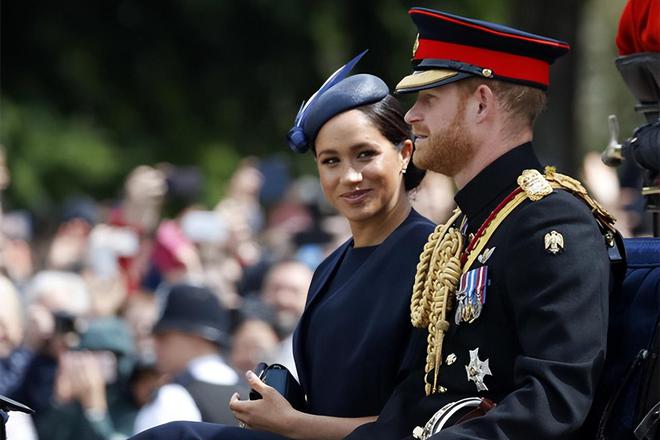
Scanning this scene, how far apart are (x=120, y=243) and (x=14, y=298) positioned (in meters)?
3.67

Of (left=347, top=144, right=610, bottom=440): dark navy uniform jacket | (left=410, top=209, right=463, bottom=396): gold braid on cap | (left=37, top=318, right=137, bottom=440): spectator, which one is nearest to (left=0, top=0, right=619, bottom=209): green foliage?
(left=37, top=318, right=137, bottom=440): spectator

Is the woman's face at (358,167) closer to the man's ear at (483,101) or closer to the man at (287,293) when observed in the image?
the man's ear at (483,101)

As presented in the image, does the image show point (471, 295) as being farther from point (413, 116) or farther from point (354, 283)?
point (354, 283)

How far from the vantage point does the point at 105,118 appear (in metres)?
17.7

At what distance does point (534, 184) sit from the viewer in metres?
4.09

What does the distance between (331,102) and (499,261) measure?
3.39 feet

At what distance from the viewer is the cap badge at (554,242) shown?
388 cm

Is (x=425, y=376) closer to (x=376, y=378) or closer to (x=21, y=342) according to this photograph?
(x=376, y=378)

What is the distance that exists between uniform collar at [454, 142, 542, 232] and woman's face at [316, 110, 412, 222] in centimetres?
56

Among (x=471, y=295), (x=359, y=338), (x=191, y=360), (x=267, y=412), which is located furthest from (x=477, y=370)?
(x=191, y=360)

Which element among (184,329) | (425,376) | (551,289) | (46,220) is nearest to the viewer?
(551,289)

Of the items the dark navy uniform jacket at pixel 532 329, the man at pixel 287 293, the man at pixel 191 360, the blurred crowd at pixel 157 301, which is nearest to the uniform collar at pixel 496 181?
the dark navy uniform jacket at pixel 532 329

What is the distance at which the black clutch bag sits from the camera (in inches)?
181

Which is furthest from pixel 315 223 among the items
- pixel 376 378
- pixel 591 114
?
pixel 591 114
